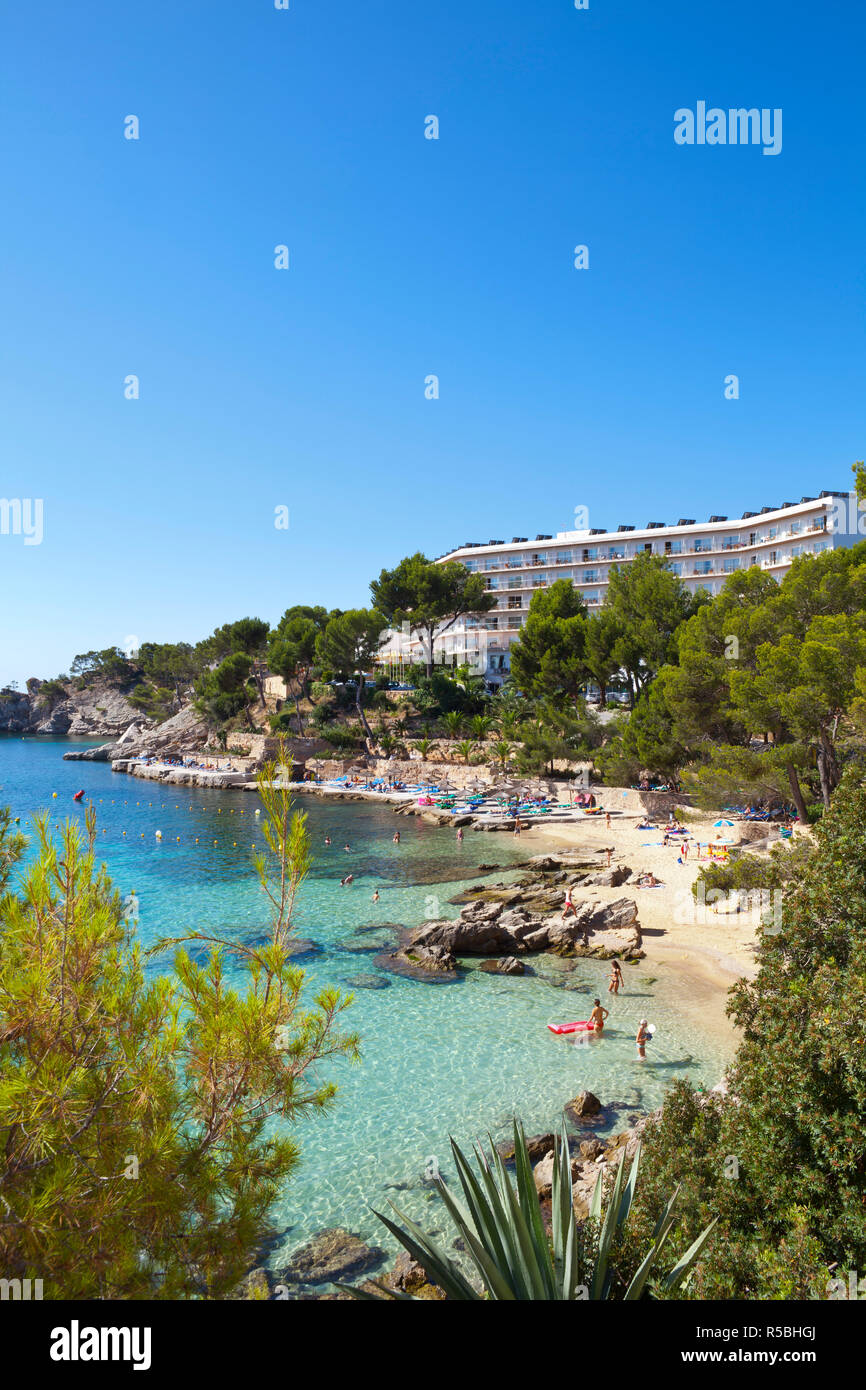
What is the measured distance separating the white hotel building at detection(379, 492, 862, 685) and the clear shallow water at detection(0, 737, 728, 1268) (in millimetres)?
36328

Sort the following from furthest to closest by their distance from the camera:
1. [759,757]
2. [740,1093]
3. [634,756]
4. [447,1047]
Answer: [634,756], [759,757], [447,1047], [740,1093]

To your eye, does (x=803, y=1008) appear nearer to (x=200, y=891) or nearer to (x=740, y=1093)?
(x=740, y=1093)

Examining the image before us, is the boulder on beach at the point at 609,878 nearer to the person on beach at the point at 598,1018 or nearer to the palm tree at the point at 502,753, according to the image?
the person on beach at the point at 598,1018

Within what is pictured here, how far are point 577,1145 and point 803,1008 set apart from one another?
640 centimetres

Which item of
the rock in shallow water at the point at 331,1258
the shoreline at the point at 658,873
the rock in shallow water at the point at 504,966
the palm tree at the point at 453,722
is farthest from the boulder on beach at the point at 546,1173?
the palm tree at the point at 453,722

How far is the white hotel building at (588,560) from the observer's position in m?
59.1

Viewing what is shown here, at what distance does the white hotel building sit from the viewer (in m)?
59.1

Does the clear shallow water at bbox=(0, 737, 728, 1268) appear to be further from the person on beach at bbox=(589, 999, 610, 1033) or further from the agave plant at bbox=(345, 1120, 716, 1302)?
the agave plant at bbox=(345, 1120, 716, 1302)

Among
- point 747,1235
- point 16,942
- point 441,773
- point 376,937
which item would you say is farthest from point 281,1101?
point 441,773

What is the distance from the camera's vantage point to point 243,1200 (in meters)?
4.55

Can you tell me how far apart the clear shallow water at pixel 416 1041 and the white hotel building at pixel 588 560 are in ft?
119

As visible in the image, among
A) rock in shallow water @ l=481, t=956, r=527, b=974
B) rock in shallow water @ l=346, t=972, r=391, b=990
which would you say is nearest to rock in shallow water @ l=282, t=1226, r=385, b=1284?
rock in shallow water @ l=346, t=972, r=391, b=990
